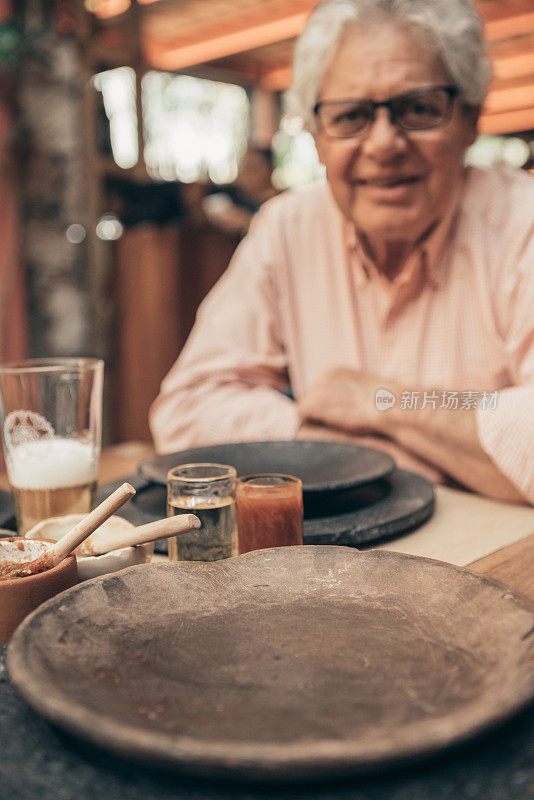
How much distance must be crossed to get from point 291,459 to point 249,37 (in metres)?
6.79

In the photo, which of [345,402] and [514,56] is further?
[514,56]

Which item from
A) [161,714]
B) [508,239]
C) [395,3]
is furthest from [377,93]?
[161,714]

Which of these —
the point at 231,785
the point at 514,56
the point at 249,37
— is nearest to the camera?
the point at 231,785

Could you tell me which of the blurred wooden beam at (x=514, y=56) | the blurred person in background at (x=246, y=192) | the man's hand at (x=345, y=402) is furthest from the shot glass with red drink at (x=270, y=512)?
the blurred wooden beam at (x=514, y=56)

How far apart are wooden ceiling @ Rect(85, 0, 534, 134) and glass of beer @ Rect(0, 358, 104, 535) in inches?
175

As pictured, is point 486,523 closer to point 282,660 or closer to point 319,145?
point 282,660

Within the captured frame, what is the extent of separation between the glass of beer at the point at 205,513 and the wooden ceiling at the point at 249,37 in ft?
15.2

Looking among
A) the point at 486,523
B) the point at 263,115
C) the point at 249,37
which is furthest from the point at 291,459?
the point at 263,115

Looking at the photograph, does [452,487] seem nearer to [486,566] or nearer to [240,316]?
[486,566]

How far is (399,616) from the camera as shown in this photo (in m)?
0.66

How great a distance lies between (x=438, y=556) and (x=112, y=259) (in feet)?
11.9

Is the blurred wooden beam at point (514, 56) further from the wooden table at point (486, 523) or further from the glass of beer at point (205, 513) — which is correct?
the glass of beer at point (205, 513)

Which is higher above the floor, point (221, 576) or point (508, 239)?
point (508, 239)

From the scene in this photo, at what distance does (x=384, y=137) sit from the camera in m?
1.49
